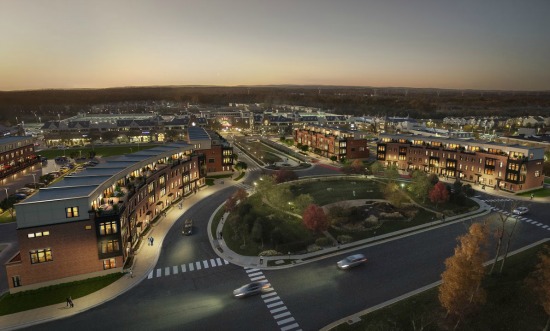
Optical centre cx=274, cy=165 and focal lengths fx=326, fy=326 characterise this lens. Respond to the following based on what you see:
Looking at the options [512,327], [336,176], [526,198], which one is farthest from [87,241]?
[526,198]

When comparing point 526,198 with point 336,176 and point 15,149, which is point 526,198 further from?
point 15,149

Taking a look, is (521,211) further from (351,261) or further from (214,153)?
(214,153)

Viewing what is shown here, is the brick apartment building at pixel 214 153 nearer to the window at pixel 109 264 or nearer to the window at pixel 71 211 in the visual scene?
the window at pixel 109 264

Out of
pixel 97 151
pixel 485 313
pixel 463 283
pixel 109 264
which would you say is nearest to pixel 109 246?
pixel 109 264

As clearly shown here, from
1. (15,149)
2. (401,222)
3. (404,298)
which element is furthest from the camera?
(15,149)

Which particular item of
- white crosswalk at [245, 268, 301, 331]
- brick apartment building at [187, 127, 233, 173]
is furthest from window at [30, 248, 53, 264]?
brick apartment building at [187, 127, 233, 173]

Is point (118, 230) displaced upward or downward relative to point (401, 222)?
upward
